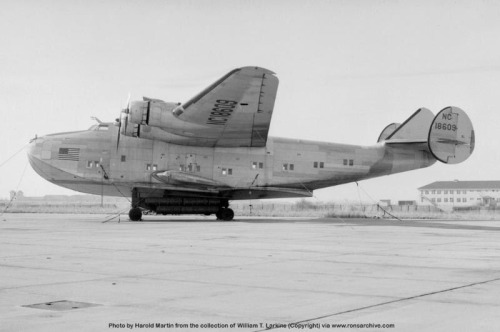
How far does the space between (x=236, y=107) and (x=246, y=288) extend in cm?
2253

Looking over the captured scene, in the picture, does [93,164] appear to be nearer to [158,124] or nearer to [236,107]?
[158,124]

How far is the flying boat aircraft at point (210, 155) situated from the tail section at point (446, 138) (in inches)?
2.2

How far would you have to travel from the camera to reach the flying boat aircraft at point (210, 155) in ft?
102

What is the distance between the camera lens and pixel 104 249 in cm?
1412

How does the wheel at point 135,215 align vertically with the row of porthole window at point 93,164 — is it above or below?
below

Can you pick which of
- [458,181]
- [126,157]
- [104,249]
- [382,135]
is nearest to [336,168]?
[382,135]

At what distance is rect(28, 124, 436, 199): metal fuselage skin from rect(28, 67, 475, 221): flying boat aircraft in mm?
52

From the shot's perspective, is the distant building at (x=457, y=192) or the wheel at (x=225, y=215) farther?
the distant building at (x=457, y=192)

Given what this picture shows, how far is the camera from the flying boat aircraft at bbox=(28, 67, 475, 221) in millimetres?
31094

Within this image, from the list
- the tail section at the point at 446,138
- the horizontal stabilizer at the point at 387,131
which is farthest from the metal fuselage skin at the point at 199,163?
the horizontal stabilizer at the point at 387,131

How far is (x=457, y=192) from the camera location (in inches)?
6024

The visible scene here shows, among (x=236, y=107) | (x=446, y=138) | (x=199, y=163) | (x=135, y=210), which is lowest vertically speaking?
(x=135, y=210)

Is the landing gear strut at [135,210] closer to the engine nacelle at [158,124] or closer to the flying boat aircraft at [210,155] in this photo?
the flying boat aircraft at [210,155]

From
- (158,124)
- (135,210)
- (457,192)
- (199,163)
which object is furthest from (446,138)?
(457,192)
